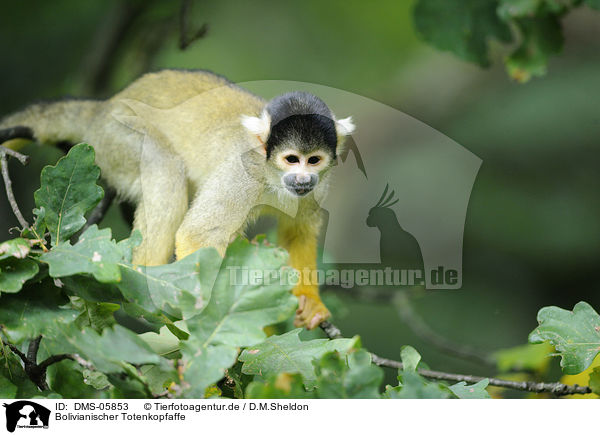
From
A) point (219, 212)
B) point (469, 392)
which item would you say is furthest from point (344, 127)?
point (469, 392)

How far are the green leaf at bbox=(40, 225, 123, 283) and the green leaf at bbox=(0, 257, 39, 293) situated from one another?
0.04 meters

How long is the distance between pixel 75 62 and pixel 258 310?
14.0 ft

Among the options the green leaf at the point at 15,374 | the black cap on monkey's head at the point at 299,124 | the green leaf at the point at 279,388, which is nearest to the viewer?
the green leaf at the point at 279,388

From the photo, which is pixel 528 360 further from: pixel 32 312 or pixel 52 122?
pixel 52 122

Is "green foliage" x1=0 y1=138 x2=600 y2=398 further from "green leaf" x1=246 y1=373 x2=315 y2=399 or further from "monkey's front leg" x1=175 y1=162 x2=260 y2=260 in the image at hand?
"monkey's front leg" x1=175 y1=162 x2=260 y2=260

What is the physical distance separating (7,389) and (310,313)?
1.69 meters

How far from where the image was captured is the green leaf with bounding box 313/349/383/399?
1428 mm

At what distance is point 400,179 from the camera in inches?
196

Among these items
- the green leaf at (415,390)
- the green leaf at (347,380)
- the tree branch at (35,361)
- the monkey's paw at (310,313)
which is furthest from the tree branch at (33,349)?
the monkey's paw at (310,313)

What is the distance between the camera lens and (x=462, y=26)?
10.3 ft

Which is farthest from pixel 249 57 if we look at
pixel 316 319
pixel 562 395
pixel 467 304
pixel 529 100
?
pixel 562 395

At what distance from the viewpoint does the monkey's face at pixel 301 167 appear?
105 inches

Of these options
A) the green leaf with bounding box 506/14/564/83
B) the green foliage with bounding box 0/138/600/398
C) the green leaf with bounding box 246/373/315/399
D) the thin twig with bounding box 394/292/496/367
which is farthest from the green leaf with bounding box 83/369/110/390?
the green leaf with bounding box 506/14/564/83

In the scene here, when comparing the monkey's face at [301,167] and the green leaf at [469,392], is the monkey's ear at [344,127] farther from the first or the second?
the green leaf at [469,392]
